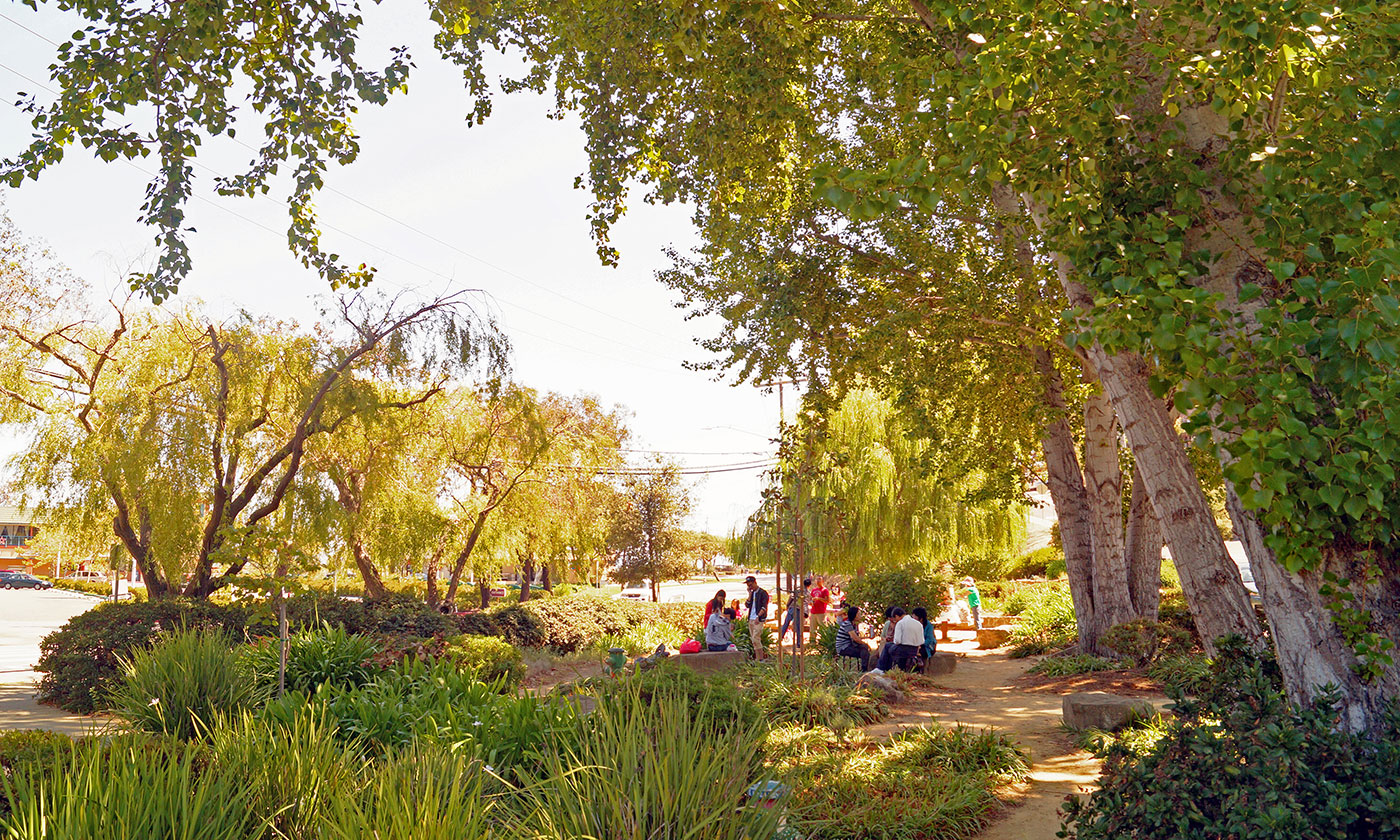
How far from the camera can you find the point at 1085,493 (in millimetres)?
13594

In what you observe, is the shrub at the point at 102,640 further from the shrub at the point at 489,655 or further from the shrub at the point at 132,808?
the shrub at the point at 132,808

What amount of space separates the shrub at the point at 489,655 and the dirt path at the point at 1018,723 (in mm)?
5002

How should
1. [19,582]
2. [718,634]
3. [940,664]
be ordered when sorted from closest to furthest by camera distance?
[940,664], [718,634], [19,582]

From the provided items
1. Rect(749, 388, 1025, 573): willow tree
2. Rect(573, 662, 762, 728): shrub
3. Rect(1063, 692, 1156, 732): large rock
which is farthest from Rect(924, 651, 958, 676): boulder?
Rect(573, 662, 762, 728): shrub

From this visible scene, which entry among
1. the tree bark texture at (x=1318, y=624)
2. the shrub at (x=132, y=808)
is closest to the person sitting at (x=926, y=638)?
the tree bark texture at (x=1318, y=624)

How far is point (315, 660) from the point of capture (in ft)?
30.1

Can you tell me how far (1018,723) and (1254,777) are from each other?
6.39 m

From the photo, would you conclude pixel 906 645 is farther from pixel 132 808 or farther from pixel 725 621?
pixel 132 808

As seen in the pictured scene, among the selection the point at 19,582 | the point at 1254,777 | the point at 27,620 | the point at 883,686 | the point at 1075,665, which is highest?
the point at 1254,777

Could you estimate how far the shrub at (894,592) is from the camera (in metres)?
19.6

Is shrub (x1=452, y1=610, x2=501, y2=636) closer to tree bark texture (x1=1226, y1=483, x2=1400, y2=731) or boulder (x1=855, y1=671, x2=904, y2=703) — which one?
boulder (x1=855, y1=671, x2=904, y2=703)

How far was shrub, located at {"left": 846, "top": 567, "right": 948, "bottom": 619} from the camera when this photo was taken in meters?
19.6

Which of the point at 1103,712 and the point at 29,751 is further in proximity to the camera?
the point at 1103,712

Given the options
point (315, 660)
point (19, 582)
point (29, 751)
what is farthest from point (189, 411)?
point (19, 582)
